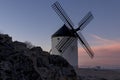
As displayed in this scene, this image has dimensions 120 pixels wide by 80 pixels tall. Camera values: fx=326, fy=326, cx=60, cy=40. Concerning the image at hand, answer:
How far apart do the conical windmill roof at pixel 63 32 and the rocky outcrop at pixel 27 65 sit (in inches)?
1647

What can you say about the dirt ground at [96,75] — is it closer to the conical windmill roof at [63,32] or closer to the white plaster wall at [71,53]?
the white plaster wall at [71,53]

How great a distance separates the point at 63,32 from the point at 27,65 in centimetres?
4640

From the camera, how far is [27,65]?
15703 mm

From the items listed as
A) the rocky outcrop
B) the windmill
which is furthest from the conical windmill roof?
the rocky outcrop

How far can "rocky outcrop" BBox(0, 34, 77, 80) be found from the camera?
1530 cm

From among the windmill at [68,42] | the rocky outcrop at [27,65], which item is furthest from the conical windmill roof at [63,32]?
the rocky outcrop at [27,65]

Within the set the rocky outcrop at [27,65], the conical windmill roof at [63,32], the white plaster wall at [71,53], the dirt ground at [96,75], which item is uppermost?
the conical windmill roof at [63,32]

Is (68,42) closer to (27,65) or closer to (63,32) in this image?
(63,32)

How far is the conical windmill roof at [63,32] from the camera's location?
61250 mm

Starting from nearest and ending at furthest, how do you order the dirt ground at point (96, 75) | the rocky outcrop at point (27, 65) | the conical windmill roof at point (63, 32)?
the rocky outcrop at point (27, 65) < the dirt ground at point (96, 75) < the conical windmill roof at point (63, 32)

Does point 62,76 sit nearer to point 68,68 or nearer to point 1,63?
point 68,68

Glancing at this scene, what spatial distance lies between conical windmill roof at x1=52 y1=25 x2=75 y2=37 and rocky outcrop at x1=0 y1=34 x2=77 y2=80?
41831mm

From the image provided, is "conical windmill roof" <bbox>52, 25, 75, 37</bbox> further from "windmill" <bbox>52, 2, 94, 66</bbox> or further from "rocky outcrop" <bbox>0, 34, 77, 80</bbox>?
"rocky outcrop" <bbox>0, 34, 77, 80</bbox>

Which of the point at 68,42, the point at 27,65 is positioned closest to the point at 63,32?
the point at 68,42
